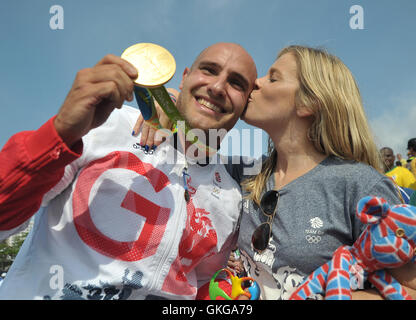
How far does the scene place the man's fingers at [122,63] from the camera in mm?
1280

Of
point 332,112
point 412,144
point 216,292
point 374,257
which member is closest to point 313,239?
point 374,257

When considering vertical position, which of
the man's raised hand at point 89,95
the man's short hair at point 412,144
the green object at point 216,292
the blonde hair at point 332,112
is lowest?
the man's short hair at point 412,144

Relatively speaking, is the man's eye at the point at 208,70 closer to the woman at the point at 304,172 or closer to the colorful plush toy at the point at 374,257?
the woman at the point at 304,172

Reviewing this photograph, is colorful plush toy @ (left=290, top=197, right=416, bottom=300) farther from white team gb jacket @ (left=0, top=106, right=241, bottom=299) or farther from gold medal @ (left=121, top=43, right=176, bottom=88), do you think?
gold medal @ (left=121, top=43, right=176, bottom=88)

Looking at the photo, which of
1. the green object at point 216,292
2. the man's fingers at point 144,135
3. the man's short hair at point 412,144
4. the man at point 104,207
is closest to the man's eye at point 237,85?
the man at point 104,207

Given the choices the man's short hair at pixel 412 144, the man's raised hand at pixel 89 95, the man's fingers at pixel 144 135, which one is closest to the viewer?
the man's raised hand at pixel 89 95

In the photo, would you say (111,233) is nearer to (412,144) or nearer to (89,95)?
(89,95)

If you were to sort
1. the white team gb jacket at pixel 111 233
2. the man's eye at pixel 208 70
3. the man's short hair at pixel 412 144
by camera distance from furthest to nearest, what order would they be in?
the man's short hair at pixel 412 144 < the man's eye at pixel 208 70 < the white team gb jacket at pixel 111 233

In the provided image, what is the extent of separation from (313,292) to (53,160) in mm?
1427

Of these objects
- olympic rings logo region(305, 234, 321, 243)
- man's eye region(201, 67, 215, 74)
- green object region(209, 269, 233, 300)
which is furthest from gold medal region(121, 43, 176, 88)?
green object region(209, 269, 233, 300)

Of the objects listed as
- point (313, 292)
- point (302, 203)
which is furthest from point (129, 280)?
point (302, 203)

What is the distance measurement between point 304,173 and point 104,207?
1.38m

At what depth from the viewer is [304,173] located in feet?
6.73

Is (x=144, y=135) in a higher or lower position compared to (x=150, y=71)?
lower
